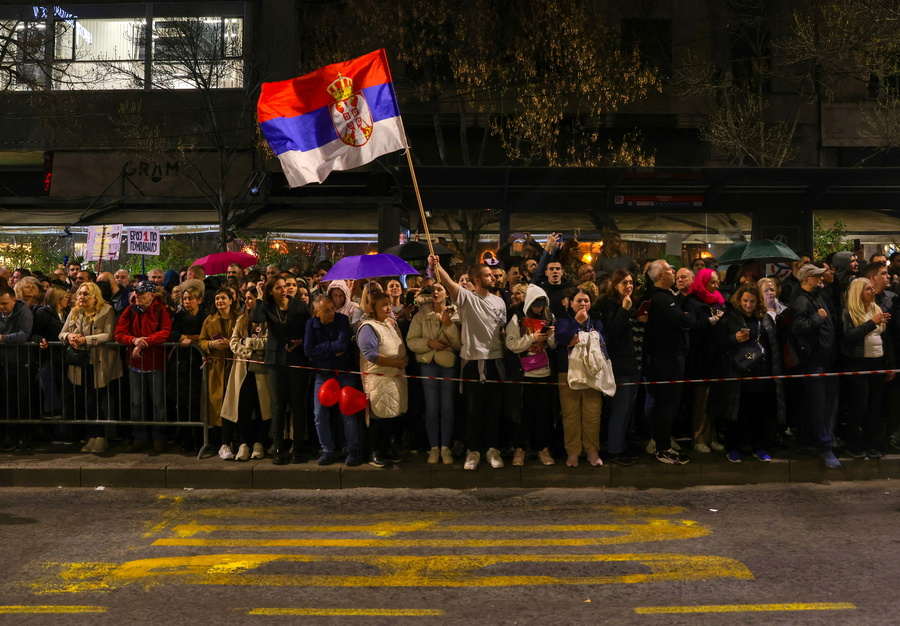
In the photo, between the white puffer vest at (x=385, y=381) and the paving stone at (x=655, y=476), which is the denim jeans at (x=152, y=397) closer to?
the white puffer vest at (x=385, y=381)

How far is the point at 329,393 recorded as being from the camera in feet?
27.1

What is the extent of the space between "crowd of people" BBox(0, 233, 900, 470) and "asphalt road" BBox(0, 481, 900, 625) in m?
0.79

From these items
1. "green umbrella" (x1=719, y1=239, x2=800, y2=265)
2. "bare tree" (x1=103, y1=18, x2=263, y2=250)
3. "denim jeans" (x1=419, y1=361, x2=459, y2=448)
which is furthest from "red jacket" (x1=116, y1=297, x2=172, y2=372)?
"bare tree" (x1=103, y1=18, x2=263, y2=250)

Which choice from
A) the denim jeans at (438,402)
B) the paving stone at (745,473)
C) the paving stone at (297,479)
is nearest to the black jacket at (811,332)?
the paving stone at (745,473)

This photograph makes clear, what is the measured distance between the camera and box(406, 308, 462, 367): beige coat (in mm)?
8555

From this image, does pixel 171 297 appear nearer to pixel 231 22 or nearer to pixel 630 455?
pixel 630 455

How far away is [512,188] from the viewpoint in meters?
16.3

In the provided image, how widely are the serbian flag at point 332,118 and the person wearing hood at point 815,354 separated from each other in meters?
4.23

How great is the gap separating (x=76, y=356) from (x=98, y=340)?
1.02 ft

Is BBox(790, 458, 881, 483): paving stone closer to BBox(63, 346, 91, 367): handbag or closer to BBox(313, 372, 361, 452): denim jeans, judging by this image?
BBox(313, 372, 361, 452): denim jeans

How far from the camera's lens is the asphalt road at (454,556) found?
4.90 metres

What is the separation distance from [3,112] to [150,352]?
64.2 ft

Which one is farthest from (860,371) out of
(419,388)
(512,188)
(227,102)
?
(227,102)

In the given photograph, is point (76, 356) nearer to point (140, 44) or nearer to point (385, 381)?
point (385, 381)
